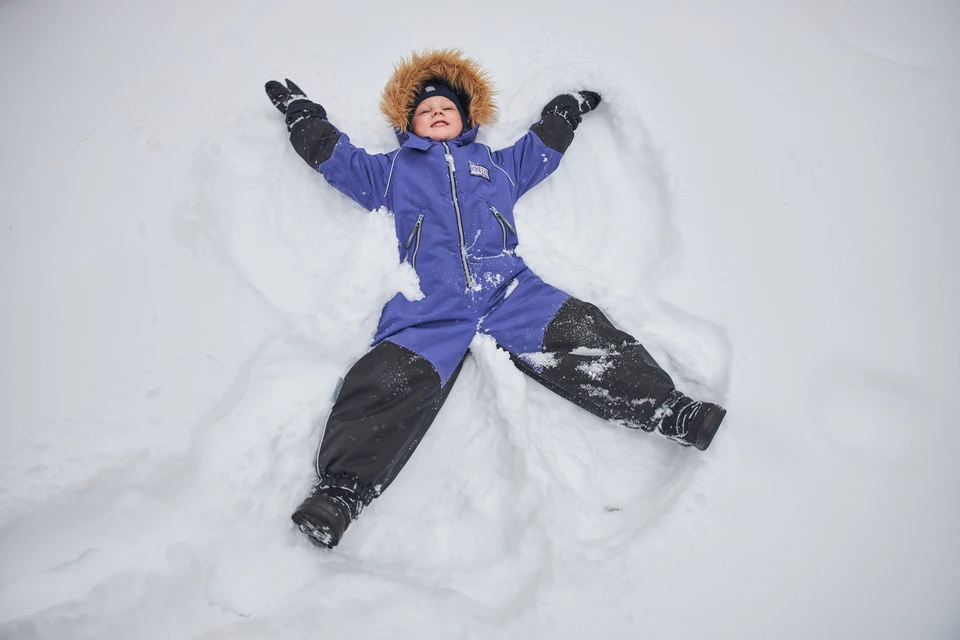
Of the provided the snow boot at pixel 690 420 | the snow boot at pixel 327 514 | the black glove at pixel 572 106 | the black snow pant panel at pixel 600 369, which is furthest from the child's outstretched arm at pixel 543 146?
the snow boot at pixel 327 514

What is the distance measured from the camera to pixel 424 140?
78.0 inches

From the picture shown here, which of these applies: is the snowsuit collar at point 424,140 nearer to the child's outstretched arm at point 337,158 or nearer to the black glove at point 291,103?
the child's outstretched arm at point 337,158

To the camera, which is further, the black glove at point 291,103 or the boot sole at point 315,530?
the black glove at point 291,103

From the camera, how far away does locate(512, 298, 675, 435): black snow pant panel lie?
1.73 meters

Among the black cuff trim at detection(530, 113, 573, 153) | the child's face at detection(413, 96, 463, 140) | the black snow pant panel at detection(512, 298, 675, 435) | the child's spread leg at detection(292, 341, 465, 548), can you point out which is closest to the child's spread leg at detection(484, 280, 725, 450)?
the black snow pant panel at detection(512, 298, 675, 435)

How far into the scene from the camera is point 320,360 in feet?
5.94

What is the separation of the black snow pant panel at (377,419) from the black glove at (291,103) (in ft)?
3.25

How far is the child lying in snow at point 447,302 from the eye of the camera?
1622 millimetres

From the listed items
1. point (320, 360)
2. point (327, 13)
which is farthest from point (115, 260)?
point (327, 13)

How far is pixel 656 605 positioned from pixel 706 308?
39.0 inches

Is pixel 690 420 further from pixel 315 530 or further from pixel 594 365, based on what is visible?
pixel 315 530

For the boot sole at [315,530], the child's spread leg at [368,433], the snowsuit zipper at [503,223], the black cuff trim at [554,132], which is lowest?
the boot sole at [315,530]

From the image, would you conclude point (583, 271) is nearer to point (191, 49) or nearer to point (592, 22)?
point (592, 22)

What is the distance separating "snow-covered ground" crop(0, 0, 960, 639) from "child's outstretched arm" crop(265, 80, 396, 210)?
0.10m
